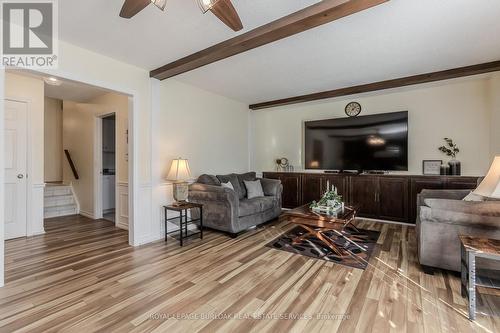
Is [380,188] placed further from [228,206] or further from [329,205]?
[228,206]

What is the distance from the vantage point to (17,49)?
2412mm

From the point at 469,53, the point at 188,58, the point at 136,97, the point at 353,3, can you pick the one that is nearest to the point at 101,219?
the point at 136,97

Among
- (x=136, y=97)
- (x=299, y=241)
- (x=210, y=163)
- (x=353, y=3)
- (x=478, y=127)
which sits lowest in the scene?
(x=299, y=241)

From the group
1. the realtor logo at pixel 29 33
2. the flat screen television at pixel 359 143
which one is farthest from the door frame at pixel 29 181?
the flat screen television at pixel 359 143

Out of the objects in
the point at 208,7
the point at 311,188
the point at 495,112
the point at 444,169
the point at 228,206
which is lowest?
the point at 228,206

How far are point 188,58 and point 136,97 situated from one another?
0.99 metres

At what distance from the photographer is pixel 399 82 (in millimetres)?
3904

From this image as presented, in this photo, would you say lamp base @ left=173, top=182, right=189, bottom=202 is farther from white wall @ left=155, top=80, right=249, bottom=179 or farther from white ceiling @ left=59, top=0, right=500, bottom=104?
white ceiling @ left=59, top=0, right=500, bottom=104

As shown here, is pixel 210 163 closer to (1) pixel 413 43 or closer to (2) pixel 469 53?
(1) pixel 413 43

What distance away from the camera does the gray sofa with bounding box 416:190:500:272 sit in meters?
2.15

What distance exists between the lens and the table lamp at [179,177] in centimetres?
361

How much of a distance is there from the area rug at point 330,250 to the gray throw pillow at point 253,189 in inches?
37.8

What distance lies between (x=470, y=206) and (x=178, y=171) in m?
3.44

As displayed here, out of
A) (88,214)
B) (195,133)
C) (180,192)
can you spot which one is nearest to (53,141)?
(88,214)
